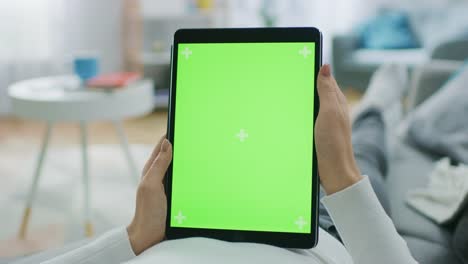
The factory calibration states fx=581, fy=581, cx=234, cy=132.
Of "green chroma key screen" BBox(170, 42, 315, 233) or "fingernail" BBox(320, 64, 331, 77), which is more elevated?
"fingernail" BBox(320, 64, 331, 77)

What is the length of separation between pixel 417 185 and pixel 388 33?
3077mm

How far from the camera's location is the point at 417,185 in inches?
45.2

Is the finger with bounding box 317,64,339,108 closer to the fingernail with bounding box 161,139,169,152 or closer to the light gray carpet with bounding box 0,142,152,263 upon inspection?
the fingernail with bounding box 161,139,169,152

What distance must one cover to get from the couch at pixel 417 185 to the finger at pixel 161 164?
148mm

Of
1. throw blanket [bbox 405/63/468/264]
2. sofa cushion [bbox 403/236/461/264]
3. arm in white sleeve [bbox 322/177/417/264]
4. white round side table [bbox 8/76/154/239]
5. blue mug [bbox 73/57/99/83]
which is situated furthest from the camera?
blue mug [bbox 73/57/99/83]

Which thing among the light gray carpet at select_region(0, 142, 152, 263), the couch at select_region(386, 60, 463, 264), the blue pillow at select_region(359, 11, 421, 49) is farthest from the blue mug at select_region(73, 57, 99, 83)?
the blue pillow at select_region(359, 11, 421, 49)

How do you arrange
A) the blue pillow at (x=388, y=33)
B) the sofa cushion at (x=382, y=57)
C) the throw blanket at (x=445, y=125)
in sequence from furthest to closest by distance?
1. the blue pillow at (x=388, y=33)
2. the sofa cushion at (x=382, y=57)
3. the throw blanket at (x=445, y=125)

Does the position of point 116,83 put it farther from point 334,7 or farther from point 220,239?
point 334,7

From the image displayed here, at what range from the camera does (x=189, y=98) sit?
0.63m

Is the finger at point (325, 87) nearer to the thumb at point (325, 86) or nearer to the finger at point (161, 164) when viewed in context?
the thumb at point (325, 86)

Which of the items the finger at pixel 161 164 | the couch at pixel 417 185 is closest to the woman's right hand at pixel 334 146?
the finger at pixel 161 164

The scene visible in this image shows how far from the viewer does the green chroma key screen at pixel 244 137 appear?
0.61 meters

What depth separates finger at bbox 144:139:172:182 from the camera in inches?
23.7

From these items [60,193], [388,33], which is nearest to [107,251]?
[60,193]
